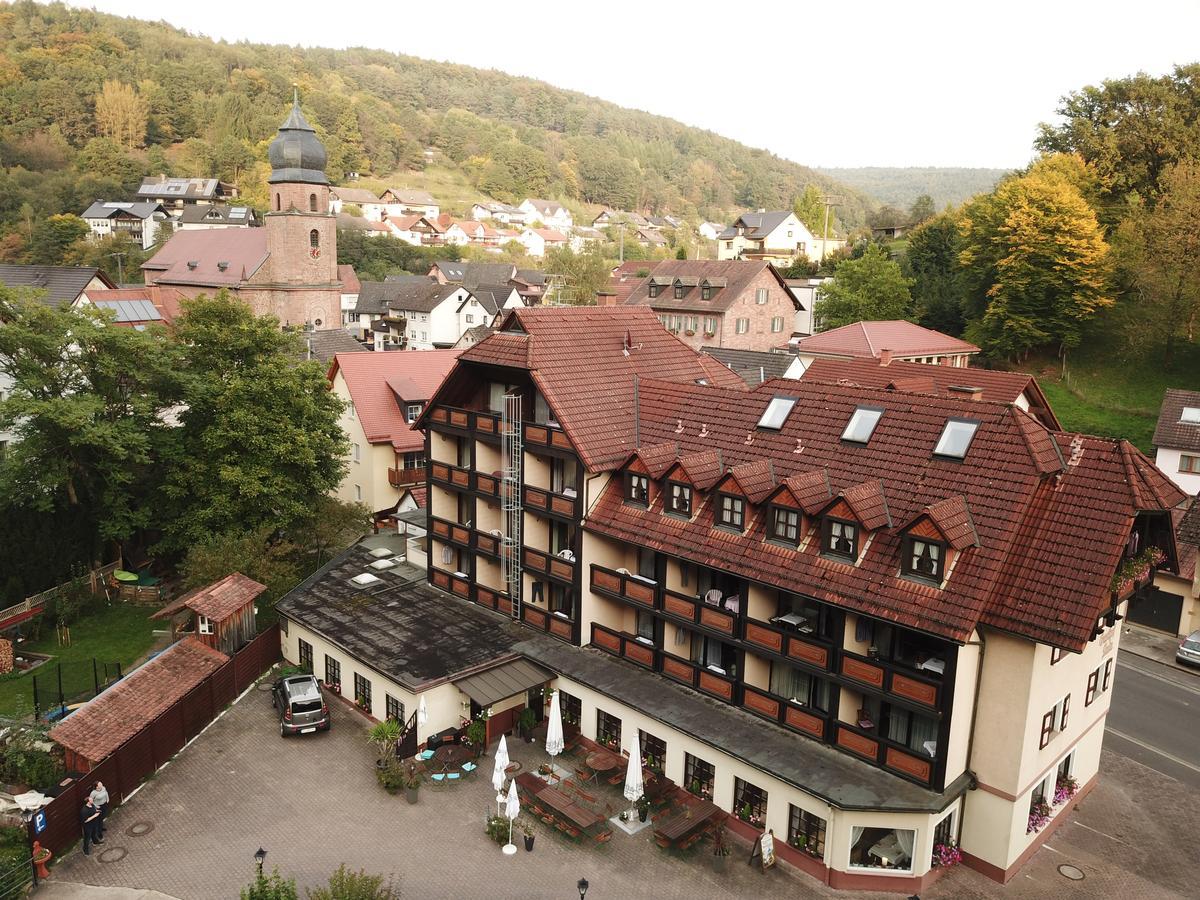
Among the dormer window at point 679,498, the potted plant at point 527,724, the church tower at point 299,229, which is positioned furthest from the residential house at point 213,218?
the dormer window at point 679,498

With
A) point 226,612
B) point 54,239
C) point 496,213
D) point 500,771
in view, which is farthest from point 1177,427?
point 496,213

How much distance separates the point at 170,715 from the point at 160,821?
341 cm

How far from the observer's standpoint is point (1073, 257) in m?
57.9

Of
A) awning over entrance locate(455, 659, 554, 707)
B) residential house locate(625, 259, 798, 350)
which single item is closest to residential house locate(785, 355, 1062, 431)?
awning over entrance locate(455, 659, 554, 707)

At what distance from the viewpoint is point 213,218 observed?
424 ft

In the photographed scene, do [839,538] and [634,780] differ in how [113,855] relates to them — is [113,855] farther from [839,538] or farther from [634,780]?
[839,538]

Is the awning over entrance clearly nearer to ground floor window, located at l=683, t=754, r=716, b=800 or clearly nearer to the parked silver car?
ground floor window, located at l=683, t=754, r=716, b=800

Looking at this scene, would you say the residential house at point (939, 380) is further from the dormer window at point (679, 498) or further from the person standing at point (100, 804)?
the person standing at point (100, 804)

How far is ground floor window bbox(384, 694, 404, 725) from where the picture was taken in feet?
82.6

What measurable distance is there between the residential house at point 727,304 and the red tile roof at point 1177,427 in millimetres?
33055

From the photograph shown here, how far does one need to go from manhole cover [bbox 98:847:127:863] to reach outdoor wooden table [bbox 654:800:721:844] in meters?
12.3

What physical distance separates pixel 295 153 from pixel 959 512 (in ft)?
245

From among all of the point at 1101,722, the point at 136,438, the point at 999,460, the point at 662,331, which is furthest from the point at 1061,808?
the point at 136,438

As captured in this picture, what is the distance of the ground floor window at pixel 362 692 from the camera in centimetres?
2675
